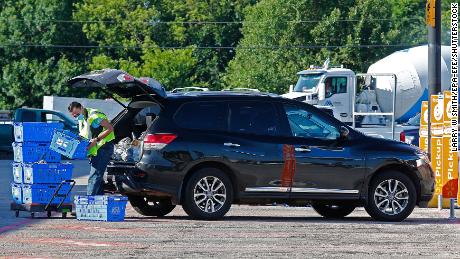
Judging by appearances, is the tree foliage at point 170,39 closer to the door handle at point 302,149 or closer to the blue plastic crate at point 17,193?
the door handle at point 302,149

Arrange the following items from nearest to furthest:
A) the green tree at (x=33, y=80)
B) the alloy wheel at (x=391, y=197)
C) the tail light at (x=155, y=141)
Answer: the tail light at (x=155, y=141) < the alloy wheel at (x=391, y=197) < the green tree at (x=33, y=80)

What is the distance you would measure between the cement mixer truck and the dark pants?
21.9 meters

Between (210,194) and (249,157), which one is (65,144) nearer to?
(210,194)

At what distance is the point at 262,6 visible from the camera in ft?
257

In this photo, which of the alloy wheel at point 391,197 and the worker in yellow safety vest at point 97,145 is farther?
the alloy wheel at point 391,197

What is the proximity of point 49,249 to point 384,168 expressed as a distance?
6.39 metres

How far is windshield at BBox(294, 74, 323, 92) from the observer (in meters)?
42.4

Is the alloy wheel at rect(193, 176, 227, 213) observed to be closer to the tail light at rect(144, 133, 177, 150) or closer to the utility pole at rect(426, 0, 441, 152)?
the tail light at rect(144, 133, 177, 150)

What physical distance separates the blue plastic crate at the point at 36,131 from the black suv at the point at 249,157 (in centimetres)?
84

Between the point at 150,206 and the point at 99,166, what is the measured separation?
1534 millimetres

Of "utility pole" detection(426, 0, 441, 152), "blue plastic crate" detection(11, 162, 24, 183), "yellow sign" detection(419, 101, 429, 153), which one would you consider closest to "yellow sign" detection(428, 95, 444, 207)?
"yellow sign" detection(419, 101, 429, 153)

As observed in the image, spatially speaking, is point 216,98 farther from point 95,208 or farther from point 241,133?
point 95,208

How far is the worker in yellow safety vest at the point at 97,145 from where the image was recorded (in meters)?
17.9

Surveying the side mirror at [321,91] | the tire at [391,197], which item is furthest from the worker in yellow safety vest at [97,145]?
the side mirror at [321,91]
